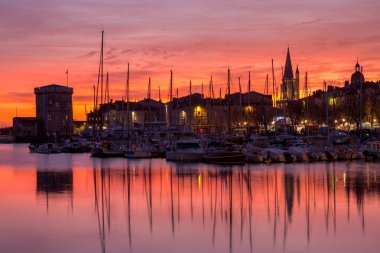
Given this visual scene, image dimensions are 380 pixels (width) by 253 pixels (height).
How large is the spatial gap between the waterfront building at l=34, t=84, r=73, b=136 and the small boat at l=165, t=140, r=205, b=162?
111 m

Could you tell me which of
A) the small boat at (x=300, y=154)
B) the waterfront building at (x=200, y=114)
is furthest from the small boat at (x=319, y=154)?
the waterfront building at (x=200, y=114)

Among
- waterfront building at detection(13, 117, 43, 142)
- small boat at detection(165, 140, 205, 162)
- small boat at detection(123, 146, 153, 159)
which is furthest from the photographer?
waterfront building at detection(13, 117, 43, 142)

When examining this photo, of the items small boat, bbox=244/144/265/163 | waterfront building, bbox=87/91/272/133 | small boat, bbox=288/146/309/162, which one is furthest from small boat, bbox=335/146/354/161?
waterfront building, bbox=87/91/272/133

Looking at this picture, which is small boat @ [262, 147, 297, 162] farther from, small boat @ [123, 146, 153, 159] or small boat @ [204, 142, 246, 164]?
small boat @ [123, 146, 153, 159]

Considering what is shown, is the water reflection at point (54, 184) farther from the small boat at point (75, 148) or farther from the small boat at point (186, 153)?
the small boat at point (75, 148)

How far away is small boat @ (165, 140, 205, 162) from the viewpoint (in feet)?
198

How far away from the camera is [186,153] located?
60.7 m

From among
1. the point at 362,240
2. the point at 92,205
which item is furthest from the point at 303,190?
the point at 362,240

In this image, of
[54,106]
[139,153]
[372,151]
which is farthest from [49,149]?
[54,106]

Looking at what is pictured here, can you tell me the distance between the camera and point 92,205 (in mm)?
31359

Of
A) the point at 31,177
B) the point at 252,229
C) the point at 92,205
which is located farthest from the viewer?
the point at 31,177

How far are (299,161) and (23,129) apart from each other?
12989 cm

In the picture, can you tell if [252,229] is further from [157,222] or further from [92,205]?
[92,205]

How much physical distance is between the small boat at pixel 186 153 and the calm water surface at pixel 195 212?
11547 mm
